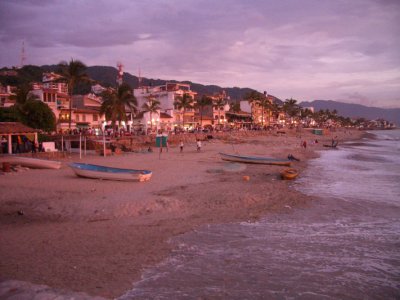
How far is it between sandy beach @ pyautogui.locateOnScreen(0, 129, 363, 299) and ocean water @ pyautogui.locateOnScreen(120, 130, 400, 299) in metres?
0.64

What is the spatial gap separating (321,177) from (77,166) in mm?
15406

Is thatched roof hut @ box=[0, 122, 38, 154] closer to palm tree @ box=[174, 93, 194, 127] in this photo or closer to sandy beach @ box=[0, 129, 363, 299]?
sandy beach @ box=[0, 129, 363, 299]

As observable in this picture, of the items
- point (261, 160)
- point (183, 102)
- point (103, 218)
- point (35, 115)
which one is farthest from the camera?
point (183, 102)

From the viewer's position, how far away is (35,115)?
35.4m

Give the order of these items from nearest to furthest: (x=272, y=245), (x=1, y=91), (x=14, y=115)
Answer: (x=272, y=245)
(x=14, y=115)
(x=1, y=91)

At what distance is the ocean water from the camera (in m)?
7.38

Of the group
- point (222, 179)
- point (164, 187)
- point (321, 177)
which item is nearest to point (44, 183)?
point (164, 187)

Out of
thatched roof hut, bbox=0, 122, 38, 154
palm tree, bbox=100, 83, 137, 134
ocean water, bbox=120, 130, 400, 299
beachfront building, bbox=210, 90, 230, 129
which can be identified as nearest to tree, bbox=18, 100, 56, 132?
thatched roof hut, bbox=0, 122, 38, 154

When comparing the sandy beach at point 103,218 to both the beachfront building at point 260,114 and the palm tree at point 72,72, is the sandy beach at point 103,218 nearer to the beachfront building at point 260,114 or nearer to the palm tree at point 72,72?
the palm tree at point 72,72

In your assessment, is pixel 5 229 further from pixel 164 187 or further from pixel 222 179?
pixel 222 179

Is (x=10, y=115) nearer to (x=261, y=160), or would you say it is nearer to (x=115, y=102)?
(x=115, y=102)

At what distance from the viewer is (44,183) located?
54.4ft

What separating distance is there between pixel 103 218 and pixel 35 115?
90.6ft

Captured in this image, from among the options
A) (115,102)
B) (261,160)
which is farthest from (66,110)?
(261,160)
